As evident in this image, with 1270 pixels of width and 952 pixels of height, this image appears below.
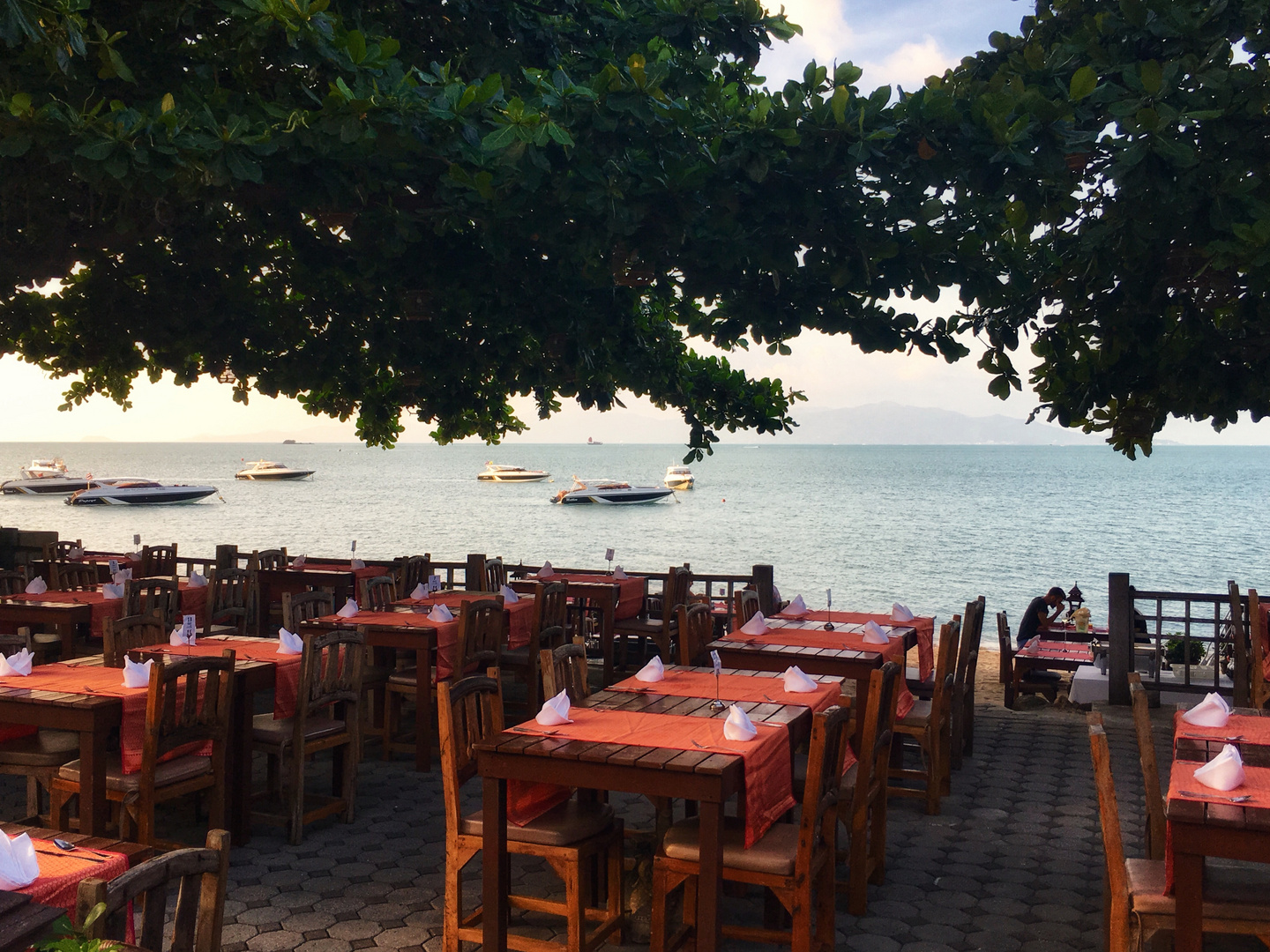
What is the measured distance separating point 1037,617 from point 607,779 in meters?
9.61

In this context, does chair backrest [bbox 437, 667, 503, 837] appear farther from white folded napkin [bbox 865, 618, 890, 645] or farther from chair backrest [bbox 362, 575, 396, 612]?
chair backrest [bbox 362, 575, 396, 612]

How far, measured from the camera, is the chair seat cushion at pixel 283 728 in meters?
5.79

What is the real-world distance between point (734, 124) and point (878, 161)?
0.94 metres

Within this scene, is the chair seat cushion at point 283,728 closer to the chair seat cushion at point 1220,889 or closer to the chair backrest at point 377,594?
the chair backrest at point 377,594

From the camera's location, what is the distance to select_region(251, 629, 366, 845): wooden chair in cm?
574

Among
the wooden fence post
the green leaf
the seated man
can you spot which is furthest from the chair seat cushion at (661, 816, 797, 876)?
the seated man

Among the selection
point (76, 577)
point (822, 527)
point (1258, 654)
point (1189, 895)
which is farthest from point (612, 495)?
point (1189, 895)

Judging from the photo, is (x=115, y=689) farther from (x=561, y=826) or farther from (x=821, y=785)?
(x=821, y=785)

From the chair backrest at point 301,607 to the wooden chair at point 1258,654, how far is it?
21.7ft

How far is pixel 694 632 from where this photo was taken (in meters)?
6.92

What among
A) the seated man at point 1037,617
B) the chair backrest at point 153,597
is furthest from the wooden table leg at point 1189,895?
the seated man at point 1037,617

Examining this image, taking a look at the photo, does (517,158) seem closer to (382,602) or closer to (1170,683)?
(382,602)

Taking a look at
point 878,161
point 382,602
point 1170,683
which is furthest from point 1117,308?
point 382,602

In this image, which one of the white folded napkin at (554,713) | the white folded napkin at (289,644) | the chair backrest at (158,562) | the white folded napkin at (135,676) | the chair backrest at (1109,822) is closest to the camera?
the chair backrest at (1109,822)
